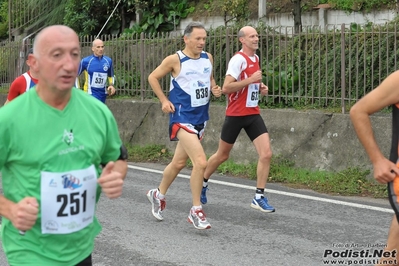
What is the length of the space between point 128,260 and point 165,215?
181 cm

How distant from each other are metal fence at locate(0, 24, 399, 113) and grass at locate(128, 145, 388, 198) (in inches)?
43.9

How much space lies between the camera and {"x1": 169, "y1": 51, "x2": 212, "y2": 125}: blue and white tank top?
25.6 feet

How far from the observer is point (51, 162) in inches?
139

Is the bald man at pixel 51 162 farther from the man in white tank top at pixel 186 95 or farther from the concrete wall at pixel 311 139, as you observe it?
the concrete wall at pixel 311 139

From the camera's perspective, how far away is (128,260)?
636 cm

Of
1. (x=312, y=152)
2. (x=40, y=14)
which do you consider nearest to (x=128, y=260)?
(x=312, y=152)

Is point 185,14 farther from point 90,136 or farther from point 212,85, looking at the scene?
point 90,136

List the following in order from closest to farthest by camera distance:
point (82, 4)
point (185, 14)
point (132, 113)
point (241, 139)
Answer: point (241, 139) → point (132, 113) → point (185, 14) → point (82, 4)

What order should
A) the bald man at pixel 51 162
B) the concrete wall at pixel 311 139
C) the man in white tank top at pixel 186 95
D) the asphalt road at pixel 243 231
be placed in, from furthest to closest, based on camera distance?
the concrete wall at pixel 311 139 → the man in white tank top at pixel 186 95 → the asphalt road at pixel 243 231 → the bald man at pixel 51 162

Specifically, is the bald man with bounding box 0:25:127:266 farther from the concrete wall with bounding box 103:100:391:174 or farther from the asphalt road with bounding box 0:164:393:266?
the concrete wall with bounding box 103:100:391:174

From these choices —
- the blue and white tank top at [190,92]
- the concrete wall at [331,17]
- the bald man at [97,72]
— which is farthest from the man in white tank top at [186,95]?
the concrete wall at [331,17]

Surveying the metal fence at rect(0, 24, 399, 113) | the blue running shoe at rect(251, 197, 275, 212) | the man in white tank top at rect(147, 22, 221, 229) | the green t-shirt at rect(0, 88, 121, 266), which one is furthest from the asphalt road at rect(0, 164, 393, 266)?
the green t-shirt at rect(0, 88, 121, 266)

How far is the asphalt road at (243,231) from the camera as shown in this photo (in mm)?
6410

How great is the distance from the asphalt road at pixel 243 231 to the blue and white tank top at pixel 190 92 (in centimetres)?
108
